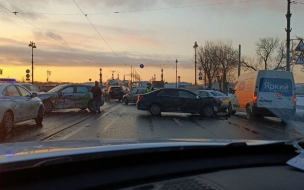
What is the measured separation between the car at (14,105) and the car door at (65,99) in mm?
6834

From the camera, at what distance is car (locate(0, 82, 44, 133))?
10453 millimetres

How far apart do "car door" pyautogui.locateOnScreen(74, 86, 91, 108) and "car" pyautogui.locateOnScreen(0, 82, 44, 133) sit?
7.43 meters

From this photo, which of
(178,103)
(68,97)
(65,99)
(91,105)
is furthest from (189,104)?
(65,99)

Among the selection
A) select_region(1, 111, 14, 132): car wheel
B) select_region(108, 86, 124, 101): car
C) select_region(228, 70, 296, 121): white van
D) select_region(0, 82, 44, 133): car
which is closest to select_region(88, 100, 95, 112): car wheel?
select_region(0, 82, 44, 133): car

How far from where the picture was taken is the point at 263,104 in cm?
1584

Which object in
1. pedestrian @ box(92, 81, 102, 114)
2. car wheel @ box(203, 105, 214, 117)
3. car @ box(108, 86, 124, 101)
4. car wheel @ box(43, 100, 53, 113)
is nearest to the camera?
car wheel @ box(203, 105, 214, 117)

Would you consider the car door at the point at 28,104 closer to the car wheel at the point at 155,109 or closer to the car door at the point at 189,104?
the car wheel at the point at 155,109

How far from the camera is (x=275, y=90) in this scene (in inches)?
622

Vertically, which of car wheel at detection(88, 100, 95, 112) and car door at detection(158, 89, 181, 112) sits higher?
car door at detection(158, 89, 181, 112)

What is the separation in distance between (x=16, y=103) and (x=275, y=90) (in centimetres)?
1076

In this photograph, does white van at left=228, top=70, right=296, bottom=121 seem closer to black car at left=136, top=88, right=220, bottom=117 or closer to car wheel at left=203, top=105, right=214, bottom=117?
car wheel at left=203, top=105, right=214, bottom=117

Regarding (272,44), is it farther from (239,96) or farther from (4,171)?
(4,171)

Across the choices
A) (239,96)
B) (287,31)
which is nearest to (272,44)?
(287,31)

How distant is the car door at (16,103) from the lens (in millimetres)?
11031
